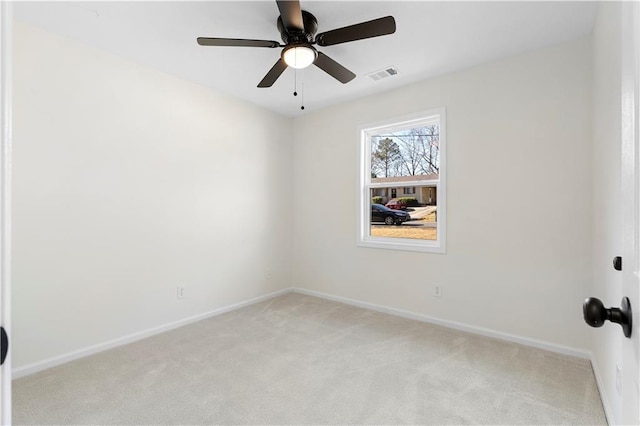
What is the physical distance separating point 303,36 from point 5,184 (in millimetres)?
1978

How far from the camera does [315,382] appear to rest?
220 cm

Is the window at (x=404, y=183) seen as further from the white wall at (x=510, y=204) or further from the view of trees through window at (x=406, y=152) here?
the white wall at (x=510, y=204)

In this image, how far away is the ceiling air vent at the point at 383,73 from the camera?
3.10m

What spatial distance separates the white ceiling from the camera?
2.17 metres

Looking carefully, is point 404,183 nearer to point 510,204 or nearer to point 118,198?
point 510,204

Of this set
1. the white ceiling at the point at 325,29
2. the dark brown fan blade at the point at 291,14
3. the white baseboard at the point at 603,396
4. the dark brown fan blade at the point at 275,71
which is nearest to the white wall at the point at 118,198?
the white ceiling at the point at 325,29

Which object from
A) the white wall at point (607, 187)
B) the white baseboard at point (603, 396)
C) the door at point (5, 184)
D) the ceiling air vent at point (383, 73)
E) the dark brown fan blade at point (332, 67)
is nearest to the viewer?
the door at point (5, 184)

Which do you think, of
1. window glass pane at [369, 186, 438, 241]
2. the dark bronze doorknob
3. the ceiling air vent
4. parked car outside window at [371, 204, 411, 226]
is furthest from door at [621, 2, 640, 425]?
parked car outside window at [371, 204, 411, 226]

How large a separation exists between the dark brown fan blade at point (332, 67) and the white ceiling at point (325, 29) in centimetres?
28

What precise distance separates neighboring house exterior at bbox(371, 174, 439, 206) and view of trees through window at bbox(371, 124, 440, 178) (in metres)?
0.05

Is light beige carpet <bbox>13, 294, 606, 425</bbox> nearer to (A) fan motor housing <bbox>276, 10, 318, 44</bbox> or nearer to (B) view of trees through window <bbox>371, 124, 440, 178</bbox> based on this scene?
(B) view of trees through window <bbox>371, 124, 440, 178</bbox>

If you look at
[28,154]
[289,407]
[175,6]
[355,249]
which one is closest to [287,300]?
[355,249]

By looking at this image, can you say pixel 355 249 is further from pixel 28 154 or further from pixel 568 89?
pixel 28 154

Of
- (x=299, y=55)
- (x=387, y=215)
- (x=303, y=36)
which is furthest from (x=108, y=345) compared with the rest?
(x=387, y=215)
